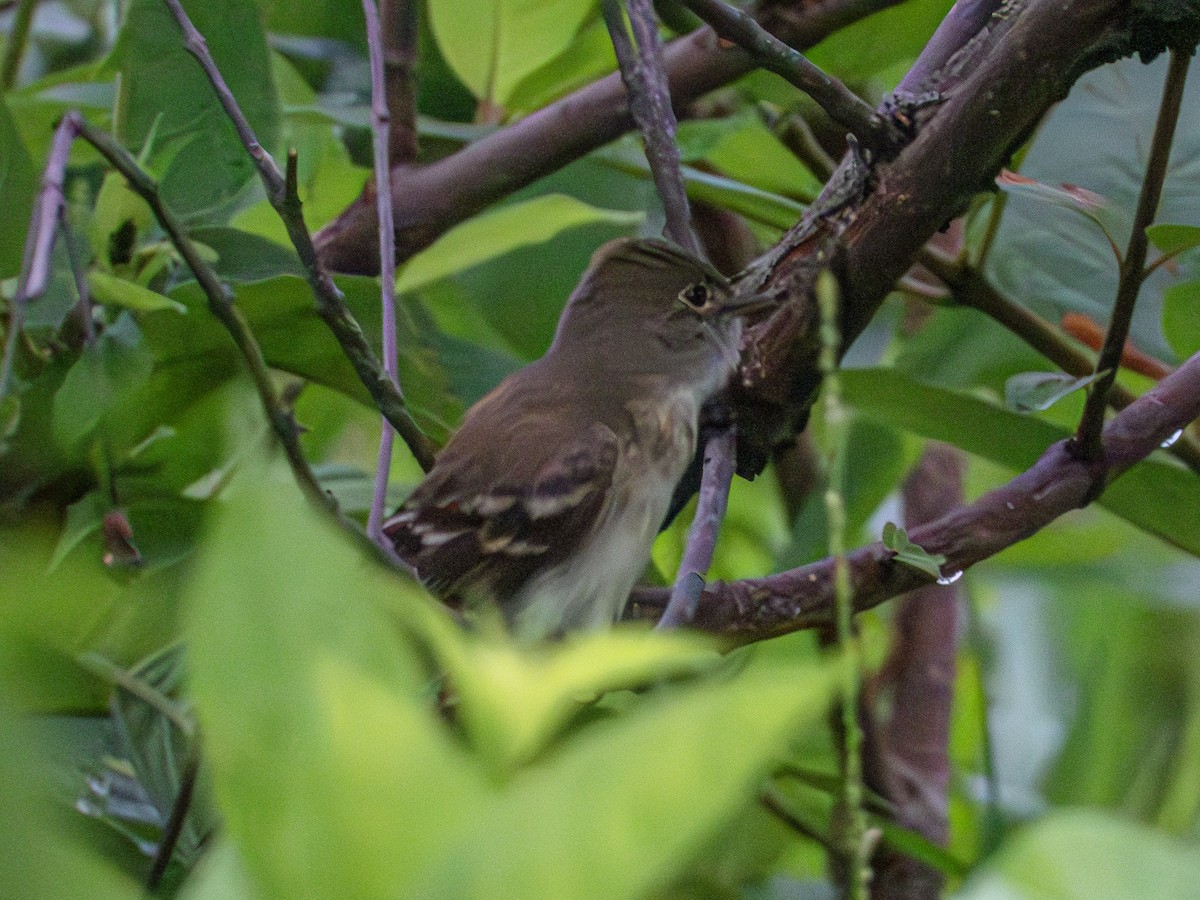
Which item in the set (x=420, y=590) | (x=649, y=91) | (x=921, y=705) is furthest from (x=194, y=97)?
(x=921, y=705)

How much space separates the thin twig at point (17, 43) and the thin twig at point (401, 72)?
40cm

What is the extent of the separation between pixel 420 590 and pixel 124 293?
1.96 ft

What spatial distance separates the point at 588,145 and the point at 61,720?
828 millimetres

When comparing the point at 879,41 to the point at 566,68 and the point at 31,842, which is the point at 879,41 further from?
the point at 31,842

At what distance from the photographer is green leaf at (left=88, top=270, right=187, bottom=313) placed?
3.57 ft

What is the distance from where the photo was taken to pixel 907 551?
37.3 inches

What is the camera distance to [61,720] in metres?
1.08

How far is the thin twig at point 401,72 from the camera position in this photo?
1493 mm

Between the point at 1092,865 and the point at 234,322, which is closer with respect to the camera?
the point at 1092,865

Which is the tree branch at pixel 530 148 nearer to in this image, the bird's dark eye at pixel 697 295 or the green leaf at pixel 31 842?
the bird's dark eye at pixel 697 295

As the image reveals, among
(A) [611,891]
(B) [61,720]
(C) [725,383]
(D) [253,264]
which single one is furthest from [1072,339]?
(A) [611,891]

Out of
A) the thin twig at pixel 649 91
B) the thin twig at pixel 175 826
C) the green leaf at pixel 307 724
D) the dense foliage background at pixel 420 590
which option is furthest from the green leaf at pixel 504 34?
the green leaf at pixel 307 724

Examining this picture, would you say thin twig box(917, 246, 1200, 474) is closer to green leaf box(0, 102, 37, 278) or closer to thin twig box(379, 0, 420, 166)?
thin twig box(379, 0, 420, 166)

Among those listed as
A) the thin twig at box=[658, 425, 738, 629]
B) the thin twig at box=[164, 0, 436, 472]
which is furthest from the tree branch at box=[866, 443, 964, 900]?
the thin twig at box=[164, 0, 436, 472]
